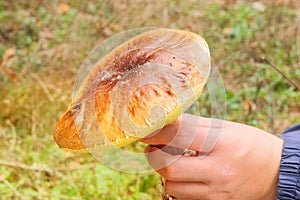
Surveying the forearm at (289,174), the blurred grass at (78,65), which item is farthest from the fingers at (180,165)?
the blurred grass at (78,65)

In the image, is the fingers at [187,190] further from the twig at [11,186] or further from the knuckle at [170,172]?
the twig at [11,186]

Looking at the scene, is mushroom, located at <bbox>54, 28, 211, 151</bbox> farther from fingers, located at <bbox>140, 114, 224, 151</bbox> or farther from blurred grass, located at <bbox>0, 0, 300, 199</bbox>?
blurred grass, located at <bbox>0, 0, 300, 199</bbox>

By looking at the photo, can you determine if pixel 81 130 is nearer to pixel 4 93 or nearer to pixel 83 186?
pixel 83 186

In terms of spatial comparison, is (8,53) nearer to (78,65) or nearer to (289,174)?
(78,65)

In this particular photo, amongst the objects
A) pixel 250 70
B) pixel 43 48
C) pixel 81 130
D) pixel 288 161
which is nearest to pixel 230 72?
pixel 250 70

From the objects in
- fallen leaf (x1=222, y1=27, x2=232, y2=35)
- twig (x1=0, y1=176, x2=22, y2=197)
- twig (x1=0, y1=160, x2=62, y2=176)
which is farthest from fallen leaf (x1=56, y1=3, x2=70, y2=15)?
twig (x1=0, y1=176, x2=22, y2=197)

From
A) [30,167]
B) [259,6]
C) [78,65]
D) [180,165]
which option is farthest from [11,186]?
[259,6]
